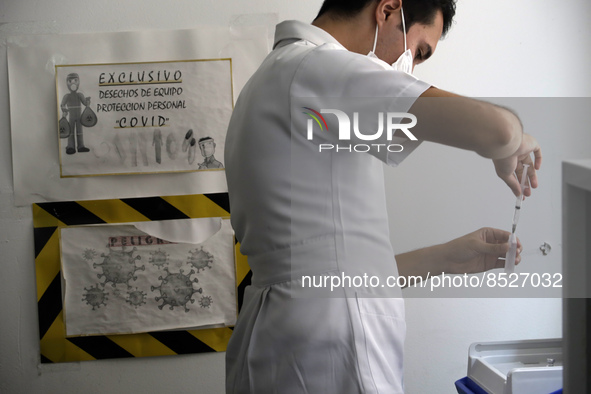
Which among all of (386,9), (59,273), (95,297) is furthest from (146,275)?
(386,9)

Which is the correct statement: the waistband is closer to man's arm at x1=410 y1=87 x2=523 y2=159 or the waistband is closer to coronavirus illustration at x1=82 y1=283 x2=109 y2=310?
man's arm at x1=410 y1=87 x2=523 y2=159

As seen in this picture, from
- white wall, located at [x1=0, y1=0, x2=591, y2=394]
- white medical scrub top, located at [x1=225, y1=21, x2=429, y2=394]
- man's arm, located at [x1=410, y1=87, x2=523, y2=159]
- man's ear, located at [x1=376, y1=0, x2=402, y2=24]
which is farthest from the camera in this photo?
white wall, located at [x1=0, y1=0, x2=591, y2=394]

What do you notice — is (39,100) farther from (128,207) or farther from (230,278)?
(230,278)

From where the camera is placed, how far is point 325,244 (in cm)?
82

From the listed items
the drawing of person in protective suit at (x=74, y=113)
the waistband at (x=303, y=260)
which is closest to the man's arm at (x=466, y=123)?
the waistband at (x=303, y=260)

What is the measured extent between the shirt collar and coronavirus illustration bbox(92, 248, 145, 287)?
3.33 feet

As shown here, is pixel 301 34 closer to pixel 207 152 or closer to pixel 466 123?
pixel 466 123

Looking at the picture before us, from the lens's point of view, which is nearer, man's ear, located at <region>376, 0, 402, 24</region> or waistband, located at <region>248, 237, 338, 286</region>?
waistband, located at <region>248, 237, 338, 286</region>

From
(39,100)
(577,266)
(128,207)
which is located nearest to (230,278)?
(128,207)

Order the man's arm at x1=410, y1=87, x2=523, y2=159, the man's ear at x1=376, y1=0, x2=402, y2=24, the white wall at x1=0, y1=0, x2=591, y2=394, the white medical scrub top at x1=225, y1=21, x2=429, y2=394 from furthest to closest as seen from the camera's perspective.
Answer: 1. the white wall at x1=0, y1=0, x2=591, y2=394
2. the man's ear at x1=376, y1=0, x2=402, y2=24
3. the white medical scrub top at x1=225, y1=21, x2=429, y2=394
4. the man's arm at x1=410, y1=87, x2=523, y2=159
